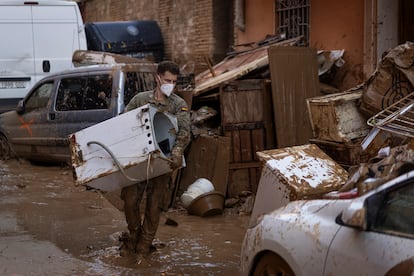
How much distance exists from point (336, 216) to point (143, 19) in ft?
47.6

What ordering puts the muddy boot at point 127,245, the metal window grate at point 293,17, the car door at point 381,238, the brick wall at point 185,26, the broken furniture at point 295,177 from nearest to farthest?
the car door at point 381,238, the broken furniture at point 295,177, the muddy boot at point 127,245, the metal window grate at point 293,17, the brick wall at point 185,26

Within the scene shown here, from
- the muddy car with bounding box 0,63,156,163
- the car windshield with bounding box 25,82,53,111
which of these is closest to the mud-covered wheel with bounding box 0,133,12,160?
the muddy car with bounding box 0,63,156,163

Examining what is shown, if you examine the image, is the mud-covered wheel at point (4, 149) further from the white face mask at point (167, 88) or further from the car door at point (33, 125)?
the white face mask at point (167, 88)

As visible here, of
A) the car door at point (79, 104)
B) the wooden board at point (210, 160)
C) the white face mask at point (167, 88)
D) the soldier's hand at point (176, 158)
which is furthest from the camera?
the car door at point (79, 104)

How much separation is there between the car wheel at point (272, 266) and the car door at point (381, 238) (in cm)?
52

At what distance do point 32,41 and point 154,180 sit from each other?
771 centimetres

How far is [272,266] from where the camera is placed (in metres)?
4.69

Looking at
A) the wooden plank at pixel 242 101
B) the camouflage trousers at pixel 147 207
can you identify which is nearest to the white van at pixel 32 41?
the wooden plank at pixel 242 101

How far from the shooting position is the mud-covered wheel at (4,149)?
12889mm

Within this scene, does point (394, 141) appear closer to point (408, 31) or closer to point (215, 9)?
point (408, 31)

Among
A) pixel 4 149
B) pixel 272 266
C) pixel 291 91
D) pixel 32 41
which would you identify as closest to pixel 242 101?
pixel 291 91

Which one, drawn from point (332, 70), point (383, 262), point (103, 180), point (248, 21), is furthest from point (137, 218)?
point (248, 21)

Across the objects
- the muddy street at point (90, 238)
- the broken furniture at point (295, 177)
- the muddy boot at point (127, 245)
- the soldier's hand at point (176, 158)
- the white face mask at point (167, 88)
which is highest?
the white face mask at point (167, 88)

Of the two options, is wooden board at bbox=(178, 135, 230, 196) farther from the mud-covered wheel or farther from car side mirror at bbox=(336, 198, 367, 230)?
the mud-covered wheel
